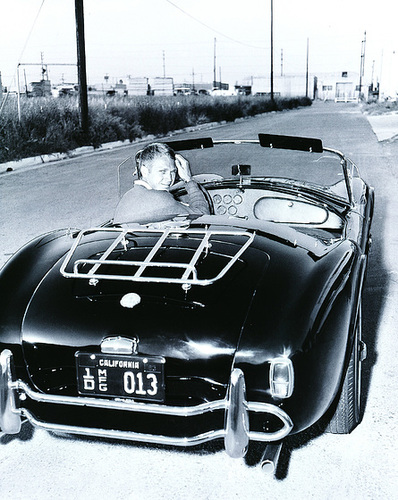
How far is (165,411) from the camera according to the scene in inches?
91.5

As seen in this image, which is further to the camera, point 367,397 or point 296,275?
point 367,397

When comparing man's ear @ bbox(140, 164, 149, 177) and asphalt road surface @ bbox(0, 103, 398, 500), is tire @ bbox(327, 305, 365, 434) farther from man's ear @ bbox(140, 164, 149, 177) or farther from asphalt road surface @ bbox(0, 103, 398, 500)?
man's ear @ bbox(140, 164, 149, 177)

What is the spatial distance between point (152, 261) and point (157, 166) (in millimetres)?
854

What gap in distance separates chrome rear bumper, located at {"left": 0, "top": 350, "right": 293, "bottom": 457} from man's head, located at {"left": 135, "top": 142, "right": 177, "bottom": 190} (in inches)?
51.3

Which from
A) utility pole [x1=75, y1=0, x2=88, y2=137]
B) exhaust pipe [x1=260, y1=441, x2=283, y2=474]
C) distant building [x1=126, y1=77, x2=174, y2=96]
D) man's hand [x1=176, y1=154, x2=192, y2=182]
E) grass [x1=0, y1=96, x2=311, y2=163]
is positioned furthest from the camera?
distant building [x1=126, y1=77, x2=174, y2=96]

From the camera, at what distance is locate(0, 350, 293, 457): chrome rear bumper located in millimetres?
2252

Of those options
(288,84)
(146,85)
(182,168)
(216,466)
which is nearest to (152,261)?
(216,466)

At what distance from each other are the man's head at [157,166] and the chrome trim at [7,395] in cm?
130

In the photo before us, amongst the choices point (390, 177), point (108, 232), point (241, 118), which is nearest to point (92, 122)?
point (390, 177)

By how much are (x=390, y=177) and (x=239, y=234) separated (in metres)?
10.3

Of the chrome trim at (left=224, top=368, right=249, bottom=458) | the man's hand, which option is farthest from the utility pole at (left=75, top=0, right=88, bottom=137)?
the chrome trim at (left=224, top=368, right=249, bottom=458)

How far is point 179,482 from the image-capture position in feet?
8.88

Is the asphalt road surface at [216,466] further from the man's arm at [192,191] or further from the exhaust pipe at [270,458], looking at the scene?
the man's arm at [192,191]

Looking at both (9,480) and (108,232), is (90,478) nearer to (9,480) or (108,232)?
(9,480)
